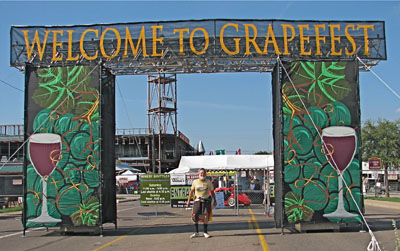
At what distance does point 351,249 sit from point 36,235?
8.52m

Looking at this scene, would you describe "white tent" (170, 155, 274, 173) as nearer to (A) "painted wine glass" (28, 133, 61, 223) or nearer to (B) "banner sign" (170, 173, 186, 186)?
(B) "banner sign" (170, 173, 186, 186)

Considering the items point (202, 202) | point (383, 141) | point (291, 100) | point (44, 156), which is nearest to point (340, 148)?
point (291, 100)

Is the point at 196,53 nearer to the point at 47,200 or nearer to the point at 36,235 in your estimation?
the point at 47,200

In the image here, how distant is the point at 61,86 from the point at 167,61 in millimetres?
3238

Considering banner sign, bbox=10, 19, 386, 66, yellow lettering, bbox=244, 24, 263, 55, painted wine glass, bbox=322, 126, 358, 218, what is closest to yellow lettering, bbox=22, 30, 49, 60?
banner sign, bbox=10, 19, 386, 66

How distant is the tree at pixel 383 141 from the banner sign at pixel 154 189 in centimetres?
2190

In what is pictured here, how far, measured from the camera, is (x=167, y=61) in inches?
540

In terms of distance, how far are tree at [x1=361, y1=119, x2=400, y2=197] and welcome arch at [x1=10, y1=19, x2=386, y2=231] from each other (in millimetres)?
23271

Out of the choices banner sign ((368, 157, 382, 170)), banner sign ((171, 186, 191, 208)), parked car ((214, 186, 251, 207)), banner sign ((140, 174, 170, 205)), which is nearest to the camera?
banner sign ((140, 174, 170, 205))

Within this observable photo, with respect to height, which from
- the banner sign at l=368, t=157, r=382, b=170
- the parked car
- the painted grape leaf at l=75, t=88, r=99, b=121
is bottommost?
the parked car

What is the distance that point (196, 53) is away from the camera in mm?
13727

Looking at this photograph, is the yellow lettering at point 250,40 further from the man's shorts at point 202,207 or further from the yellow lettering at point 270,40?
the man's shorts at point 202,207

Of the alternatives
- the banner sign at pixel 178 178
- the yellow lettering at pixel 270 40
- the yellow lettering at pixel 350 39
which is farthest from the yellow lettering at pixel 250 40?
the banner sign at pixel 178 178

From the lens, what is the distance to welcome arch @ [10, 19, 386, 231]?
1205 cm
